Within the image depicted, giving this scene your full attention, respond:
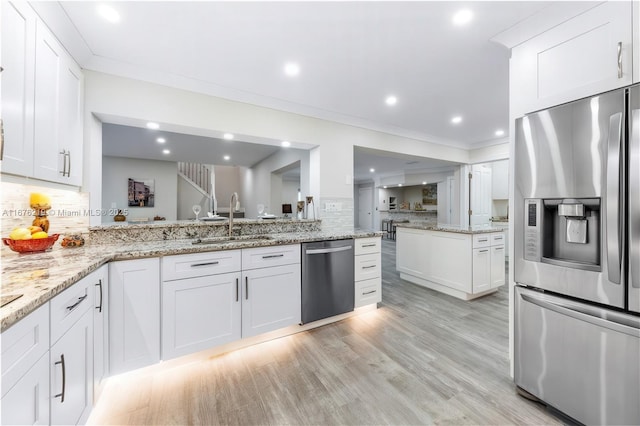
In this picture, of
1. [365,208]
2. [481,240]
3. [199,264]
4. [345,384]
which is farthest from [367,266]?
[365,208]

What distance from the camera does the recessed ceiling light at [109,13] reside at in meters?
1.51

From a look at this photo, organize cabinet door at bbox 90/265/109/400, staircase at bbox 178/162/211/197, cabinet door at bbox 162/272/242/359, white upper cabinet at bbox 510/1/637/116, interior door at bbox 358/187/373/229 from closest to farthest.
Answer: white upper cabinet at bbox 510/1/637/116 < cabinet door at bbox 90/265/109/400 < cabinet door at bbox 162/272/242/359 < staircase at bbox 178/162/211/197 < interior door at bbox 358/187/373/229

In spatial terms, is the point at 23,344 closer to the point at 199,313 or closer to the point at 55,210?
the point at 199,313

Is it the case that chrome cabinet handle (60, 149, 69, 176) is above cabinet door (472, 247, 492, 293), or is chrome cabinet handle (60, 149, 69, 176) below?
above

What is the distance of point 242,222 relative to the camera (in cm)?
266

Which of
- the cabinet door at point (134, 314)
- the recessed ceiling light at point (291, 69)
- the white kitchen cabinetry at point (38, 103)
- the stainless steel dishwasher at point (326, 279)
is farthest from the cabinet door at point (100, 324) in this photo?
the recessed ceiling light at point (291, 69)

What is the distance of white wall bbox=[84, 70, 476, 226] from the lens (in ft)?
6.69

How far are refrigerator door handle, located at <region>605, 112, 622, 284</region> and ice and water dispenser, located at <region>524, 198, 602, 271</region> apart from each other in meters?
0.06

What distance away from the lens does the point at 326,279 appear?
2.43 metres

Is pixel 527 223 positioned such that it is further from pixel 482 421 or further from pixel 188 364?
pixel 188 364

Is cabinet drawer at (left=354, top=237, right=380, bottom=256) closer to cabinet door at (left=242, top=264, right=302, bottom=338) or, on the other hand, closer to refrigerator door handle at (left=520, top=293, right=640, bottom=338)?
cabinet door at (left=242, top=264, right=302, bottom=338)

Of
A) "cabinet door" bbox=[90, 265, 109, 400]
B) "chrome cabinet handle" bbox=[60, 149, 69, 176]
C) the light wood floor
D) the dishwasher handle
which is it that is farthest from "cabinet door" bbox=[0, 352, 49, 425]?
the dishwasher handle

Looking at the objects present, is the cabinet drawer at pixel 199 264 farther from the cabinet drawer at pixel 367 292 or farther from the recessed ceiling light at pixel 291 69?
the recessed ceiling light at pixel 291 69

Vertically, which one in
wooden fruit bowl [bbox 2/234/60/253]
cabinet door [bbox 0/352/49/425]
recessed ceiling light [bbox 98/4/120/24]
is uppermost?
→ recessed ceiling light [bbox 98/4/120/24]
